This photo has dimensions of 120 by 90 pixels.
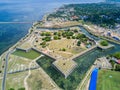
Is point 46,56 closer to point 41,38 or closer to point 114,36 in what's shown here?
point 41,38

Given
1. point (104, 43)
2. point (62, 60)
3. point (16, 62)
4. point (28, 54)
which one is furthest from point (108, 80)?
point (28, 54)

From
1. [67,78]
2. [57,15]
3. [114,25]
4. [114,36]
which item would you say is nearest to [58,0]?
[57,15]

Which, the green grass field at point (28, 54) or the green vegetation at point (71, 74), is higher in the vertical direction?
the green grass field at point (28, 54)

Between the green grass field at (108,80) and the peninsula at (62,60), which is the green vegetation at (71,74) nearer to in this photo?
the peninsula at (62,60)

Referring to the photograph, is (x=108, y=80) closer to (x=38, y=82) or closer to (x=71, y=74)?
(x=71, y=74)

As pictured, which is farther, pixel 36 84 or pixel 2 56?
pixel 2 56

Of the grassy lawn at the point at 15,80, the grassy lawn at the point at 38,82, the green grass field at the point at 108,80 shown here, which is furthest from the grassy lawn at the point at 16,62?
the green grass field at the point at 108,80

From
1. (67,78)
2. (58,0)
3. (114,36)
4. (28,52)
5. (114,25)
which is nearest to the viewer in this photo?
(67,78)

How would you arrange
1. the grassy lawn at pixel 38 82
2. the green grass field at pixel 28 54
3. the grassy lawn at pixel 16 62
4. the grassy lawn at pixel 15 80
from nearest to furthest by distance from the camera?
the grassy lawn at pixel 38 82, the grassy lawn at pixel 15 80, the grassy lawn at pixel 16 62, the green grass field at pixel 28 54

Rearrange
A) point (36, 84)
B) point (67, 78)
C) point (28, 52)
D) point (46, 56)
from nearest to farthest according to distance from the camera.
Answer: point (36, 84)
point (67, 78)
point (46, 56)
point (28, 52)

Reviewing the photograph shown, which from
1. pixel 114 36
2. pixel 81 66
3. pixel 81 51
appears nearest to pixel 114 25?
pixel 114 36
